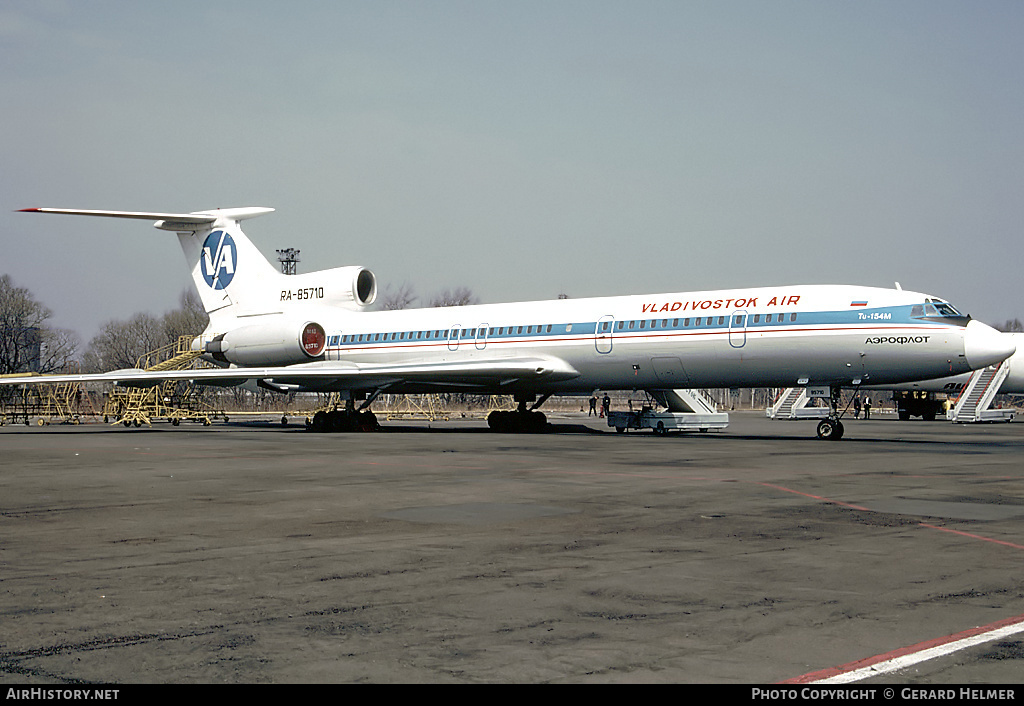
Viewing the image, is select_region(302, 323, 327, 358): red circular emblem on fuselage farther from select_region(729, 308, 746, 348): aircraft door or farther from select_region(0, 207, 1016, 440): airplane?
select_region(729, 308, 746, 348): aircraft door

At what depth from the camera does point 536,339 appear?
1235 inches

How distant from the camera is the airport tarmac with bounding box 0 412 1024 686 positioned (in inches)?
198

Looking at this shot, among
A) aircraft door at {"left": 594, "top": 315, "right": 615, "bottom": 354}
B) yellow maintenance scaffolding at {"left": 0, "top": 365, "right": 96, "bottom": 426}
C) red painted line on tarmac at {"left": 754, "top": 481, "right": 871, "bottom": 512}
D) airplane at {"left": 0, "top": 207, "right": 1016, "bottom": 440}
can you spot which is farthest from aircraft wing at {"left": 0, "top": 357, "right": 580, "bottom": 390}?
red painted line on tarmac at {"left": 754, "top": 481, "right": 871, "bottom": 512}

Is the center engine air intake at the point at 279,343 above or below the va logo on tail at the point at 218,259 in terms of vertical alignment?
below

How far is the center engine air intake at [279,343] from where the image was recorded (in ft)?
119

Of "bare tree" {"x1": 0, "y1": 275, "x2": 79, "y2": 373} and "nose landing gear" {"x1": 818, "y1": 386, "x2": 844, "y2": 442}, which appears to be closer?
"nose landing gear" {"x1": 818, "y1": 386, "x2": 844, "y2": 442}

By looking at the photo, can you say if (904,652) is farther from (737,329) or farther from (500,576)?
(737,329)

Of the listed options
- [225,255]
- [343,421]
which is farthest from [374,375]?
[225,255]

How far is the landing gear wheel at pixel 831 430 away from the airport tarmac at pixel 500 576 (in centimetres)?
1152

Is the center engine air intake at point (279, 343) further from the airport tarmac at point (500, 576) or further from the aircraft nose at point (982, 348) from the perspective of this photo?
the aircraft nose at point (982, 348)

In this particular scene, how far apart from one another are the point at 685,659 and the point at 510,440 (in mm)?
22380

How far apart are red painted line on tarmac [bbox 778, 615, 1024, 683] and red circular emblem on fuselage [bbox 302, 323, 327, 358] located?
3242cm

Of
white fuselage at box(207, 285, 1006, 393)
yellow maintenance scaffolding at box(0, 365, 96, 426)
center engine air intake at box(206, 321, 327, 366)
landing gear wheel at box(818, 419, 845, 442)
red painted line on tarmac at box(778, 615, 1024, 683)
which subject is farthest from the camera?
yellow maintenance scaffolding at box(0, 365, 96, 426)

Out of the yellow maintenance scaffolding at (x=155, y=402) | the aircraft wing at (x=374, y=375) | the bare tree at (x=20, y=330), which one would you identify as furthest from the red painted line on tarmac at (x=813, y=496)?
the bare tree at (x=20, y=330)
